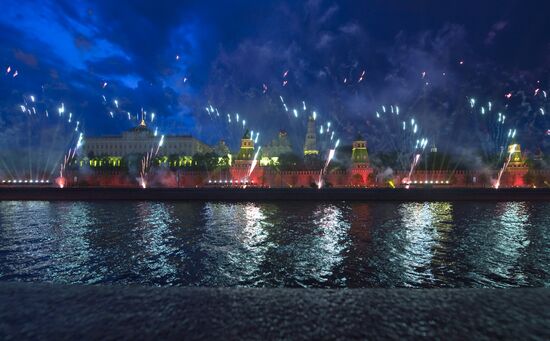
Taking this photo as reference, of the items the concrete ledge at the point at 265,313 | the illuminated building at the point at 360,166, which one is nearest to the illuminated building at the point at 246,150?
the illuminated building at the point at 360,166

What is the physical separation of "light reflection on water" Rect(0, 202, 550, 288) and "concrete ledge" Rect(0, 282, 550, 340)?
380 centimetres

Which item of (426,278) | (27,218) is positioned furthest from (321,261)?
(27,218)

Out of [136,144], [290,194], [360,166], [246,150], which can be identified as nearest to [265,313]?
[290,194]

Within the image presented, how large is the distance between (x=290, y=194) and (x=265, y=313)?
125 ft

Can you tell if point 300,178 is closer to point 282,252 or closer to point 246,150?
point 246,150

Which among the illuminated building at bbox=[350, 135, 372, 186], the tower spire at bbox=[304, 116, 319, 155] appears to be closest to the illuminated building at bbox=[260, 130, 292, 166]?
the tower spire at bbox=[304, 116, 319, 155]

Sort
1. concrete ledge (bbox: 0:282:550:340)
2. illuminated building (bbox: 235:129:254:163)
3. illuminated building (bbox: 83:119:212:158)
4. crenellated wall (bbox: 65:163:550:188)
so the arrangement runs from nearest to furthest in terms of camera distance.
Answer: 1. concrete ledge (bbox: 0:282:550:340)
2. crenellated wall (bbox: 65:163:550:188)
3. illuminated building (bbox: 235:129:254:163)
4. illuminated building (bbox: 83:119:212:158)

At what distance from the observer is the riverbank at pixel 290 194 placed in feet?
137

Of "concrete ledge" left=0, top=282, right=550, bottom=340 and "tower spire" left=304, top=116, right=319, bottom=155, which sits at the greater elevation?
"tower spire" left=304, top=116, right=319, bottom=155

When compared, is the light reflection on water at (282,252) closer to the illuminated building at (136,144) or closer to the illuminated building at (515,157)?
the illuminated building at (515,157)

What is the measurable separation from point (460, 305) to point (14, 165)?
90.2 meters

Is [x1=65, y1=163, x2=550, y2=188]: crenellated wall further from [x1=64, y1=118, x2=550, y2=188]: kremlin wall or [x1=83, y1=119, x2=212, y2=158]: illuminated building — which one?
→ [x1=83, y1=119, x2=212, y2=158]: illuminated building

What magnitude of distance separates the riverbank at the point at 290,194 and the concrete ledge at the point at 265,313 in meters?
36.5

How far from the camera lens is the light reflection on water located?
34.8ft
